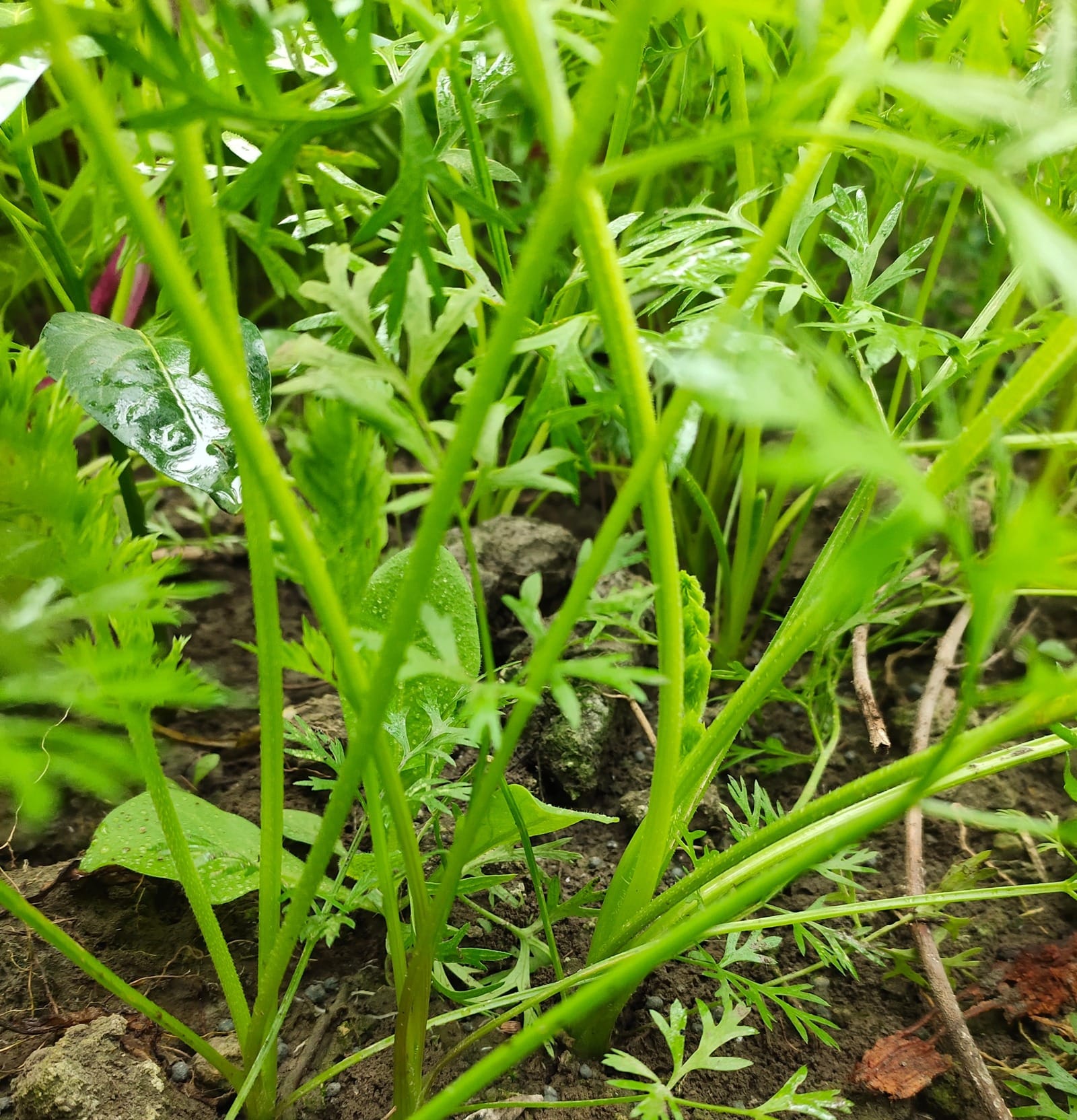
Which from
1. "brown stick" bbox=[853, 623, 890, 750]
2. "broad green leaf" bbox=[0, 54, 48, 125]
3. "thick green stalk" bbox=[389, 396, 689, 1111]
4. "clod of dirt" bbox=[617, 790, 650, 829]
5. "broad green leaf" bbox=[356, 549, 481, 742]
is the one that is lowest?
"clod of dirt" bbox=[617, 790, 650, 829]

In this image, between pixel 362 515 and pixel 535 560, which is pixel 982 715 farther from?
pixel 362 515

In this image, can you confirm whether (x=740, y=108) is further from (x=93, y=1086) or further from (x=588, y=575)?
(x=93, y=1086)

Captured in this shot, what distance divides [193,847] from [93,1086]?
0.16 meters

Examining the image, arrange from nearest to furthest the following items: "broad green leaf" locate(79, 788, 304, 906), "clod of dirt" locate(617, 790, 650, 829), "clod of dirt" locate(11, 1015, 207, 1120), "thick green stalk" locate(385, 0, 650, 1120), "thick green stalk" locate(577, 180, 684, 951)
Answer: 1. "thick green stalk" locate(385, 0, 650, 1120)
2. "thick green stalk" locate(577, 180, 684, 951)
3. "clod of dirt" locate(11, 1015, 207, 1120)
4. "broad green leaf" locate(79, 788, 304, 906)
5. "clod of dirt" locate(617, 790, 650, 829)

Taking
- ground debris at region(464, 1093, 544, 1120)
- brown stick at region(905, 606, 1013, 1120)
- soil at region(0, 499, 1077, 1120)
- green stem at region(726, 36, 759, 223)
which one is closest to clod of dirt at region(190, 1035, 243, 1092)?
soil at region(0, 499, 1077, 1120)

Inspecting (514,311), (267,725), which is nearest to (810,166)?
(514,311)

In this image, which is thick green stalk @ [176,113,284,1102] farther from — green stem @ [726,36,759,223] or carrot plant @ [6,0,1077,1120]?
green stem @ [726,36,759,223]

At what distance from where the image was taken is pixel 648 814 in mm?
563

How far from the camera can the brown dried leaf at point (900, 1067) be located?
0.62 meters

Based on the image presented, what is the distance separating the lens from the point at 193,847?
25.1 inches

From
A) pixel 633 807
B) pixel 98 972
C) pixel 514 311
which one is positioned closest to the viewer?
pixel 514 311

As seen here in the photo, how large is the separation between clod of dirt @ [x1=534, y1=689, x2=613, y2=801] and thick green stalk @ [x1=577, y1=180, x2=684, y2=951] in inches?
8.5

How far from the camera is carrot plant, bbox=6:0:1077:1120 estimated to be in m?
0.33

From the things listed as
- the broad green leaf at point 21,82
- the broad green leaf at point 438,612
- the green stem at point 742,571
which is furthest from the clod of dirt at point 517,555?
the broad green leaf at point 21,82
